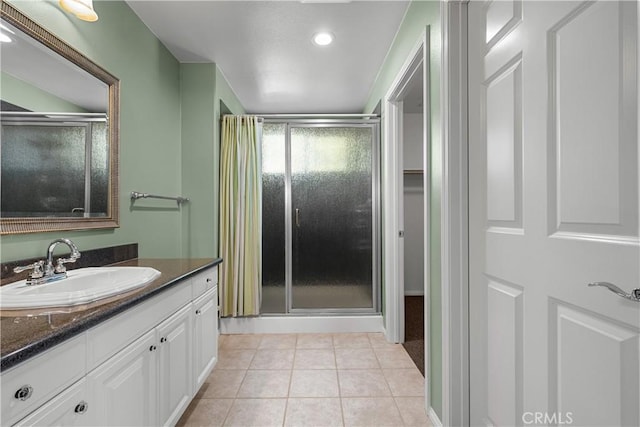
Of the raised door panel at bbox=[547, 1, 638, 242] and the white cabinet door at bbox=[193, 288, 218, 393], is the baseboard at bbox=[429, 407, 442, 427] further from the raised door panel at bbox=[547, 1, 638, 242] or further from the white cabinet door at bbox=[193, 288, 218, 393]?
the white cabinet door at bbox=[193, 288, 218, 393]

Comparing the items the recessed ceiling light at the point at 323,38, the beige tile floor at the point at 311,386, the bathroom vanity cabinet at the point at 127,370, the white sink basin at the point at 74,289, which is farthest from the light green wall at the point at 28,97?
the beige tile floor at the point at 311,386

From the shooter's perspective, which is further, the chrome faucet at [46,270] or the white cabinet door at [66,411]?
the chrome faucet at [46,270]

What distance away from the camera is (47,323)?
777mm

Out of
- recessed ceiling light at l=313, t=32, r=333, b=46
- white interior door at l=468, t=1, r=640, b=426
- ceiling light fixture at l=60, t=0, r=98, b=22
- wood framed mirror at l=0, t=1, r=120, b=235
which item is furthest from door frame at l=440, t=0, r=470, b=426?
wood framed mirror at l=0, t=1, r=120, b=235

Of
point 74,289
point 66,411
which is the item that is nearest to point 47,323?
point 66,411

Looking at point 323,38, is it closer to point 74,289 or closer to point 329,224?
point 329,224

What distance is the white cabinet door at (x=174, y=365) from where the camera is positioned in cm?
127

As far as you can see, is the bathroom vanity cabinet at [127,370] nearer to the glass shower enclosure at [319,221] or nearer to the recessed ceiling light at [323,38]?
the glass shower enclosure at [319,221]

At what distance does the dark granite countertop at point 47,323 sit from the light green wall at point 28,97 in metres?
0.88

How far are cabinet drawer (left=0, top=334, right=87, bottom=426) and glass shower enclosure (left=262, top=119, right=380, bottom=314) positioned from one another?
2.09m

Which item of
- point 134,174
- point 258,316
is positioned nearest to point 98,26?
point 134,174

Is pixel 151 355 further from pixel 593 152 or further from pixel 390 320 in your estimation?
pixel 390 320

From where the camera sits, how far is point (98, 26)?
5.24 ft

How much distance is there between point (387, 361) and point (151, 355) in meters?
1.72
